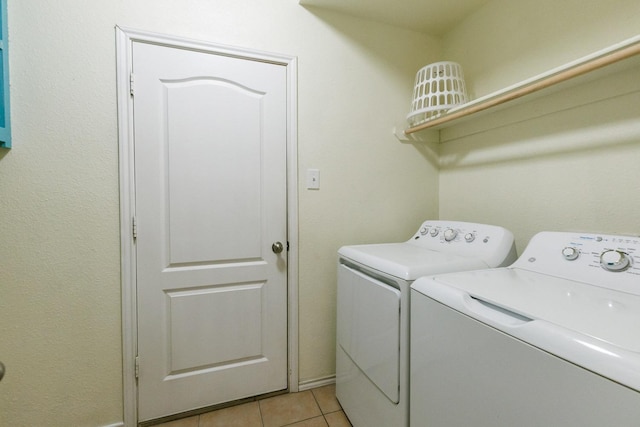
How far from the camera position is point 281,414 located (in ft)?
4.84

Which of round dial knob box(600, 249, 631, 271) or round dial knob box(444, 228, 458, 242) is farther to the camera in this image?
round dial knob box(444, 228, 458, 242)

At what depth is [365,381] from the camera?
127cm

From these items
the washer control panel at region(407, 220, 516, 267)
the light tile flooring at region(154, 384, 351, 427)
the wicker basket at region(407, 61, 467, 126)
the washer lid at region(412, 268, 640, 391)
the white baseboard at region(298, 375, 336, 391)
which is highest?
the wicker basket at region(407, 61, 467, 126)

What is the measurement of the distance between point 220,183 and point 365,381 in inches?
48.3

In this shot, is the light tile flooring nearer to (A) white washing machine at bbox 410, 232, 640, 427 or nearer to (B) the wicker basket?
(A) white washing machine at bbox 410, 232, 640, 427

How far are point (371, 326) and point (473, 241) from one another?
65 centimetres

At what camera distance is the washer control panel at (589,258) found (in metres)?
0.81

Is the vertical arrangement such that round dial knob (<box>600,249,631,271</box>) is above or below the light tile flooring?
above

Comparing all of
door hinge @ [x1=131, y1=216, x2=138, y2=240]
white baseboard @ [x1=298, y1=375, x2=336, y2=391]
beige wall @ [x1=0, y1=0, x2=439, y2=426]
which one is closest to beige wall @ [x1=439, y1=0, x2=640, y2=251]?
beige wall @ [x1=0, y1=0, x2=439, y2=426]

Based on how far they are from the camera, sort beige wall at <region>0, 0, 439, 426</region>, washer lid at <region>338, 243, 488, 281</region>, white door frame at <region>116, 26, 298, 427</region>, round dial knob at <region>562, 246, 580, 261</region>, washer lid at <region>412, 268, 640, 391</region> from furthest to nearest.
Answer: white door frame at <region>116, 26, 298, 427</region> → beige wall at <region>0, 0, 439, 426</region> → washer lid at <region>338, 243, 488, 281</region> → round dial knob at <region>562, 246, 580, 261</region> → washer lid at <region>412, 268, 640, 391</region>

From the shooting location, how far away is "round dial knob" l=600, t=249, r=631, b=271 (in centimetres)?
82

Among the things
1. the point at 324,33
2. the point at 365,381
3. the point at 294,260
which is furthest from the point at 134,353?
the point at 324,33

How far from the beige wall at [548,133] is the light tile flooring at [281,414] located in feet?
4.63

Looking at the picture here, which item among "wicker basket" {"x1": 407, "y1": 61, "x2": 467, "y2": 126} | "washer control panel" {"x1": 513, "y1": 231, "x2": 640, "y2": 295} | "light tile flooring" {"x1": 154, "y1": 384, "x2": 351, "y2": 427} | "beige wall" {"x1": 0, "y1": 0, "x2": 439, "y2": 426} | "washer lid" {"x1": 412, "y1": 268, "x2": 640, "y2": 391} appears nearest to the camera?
"washer lid" {"x1": 412, "y1": 268, "x2": 640, "y2": 391}
